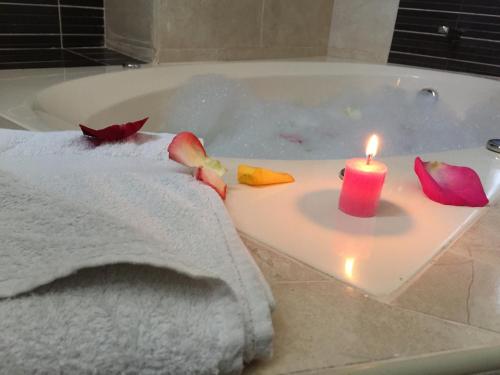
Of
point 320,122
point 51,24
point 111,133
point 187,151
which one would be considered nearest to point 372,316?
point 187,151

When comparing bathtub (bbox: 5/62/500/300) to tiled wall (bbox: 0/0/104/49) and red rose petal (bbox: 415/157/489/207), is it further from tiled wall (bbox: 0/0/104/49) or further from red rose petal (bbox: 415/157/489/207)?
tiled wall (bbox: 0/0/104/49)

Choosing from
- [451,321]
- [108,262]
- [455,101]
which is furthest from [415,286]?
[455,101]

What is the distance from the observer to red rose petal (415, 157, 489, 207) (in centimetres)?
70

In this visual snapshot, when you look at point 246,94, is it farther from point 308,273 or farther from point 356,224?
point 308,273

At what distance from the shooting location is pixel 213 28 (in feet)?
5.94

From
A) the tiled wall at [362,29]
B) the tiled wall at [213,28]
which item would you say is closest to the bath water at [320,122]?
the tiled wall at [213,28]

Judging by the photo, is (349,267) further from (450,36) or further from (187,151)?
(450,36)

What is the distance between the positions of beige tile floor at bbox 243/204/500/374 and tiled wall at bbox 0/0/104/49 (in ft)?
Result: 5.24

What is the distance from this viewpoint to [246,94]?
1.66m

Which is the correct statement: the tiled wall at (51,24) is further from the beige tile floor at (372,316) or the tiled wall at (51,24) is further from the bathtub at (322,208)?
the beige tile floor at (372,316)

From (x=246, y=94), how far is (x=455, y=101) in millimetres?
827

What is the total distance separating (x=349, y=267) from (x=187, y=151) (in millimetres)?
275

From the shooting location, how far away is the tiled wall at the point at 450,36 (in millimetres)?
1865

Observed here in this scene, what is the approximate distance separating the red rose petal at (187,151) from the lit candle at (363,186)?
0.20 metres
